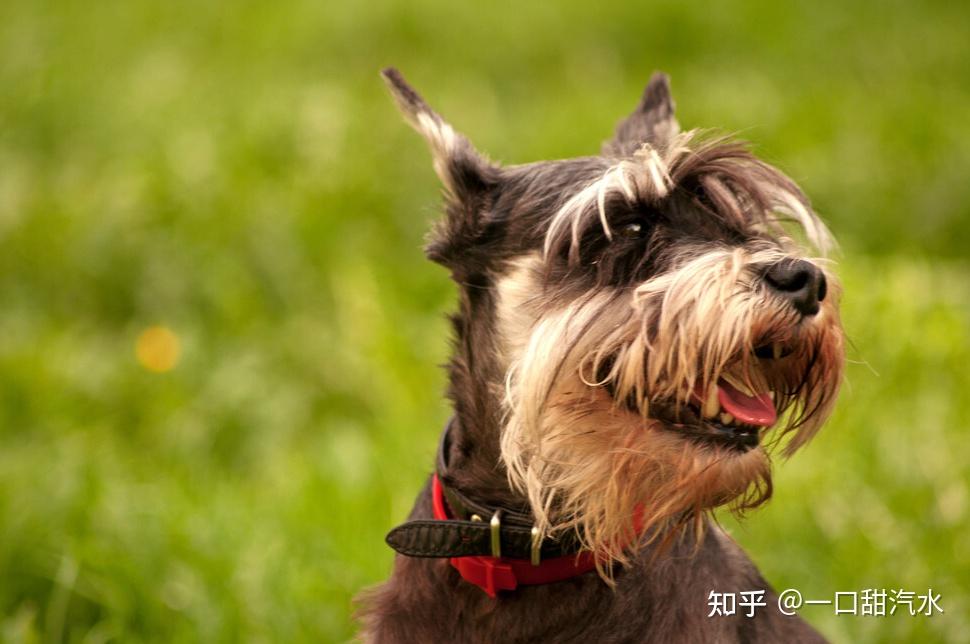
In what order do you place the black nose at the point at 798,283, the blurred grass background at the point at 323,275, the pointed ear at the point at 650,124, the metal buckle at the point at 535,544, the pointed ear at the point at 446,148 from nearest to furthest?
the black nose at the point at 798,283 → the metal buckle at the point at 535,544 → the pointed ear at the point at 446,148 → the pointed ear at the point at 650,124 → the blurred grass background at the point at 323,275

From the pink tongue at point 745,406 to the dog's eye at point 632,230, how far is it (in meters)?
0.47

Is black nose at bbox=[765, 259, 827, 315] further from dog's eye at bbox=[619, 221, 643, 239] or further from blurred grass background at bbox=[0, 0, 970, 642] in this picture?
blurred grass background at bbox=[0, 0, 970, 642]

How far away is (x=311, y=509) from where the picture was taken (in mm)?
5559

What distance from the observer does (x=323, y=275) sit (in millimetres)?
8125

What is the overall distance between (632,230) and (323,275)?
16.4 ft

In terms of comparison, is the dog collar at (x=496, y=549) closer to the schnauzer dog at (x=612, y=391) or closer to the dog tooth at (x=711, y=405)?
the schnauzer dog at (x=612, y=391)

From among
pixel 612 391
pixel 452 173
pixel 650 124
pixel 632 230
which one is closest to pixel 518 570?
pixel 612 391

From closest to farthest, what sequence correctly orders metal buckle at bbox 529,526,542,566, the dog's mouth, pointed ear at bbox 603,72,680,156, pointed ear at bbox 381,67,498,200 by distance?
the dog's mouth, metal buckle at bbox 529,526,542,566, pointed ear at bbox 381,67,498,200, pointed ear at bbox 603,72,680,156

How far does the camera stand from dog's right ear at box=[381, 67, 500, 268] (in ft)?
A: 11.9

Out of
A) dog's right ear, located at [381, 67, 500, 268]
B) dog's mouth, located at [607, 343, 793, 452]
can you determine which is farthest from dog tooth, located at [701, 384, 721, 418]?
dog's right ear, located at [381, 67, 500, 268]

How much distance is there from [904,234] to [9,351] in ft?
20.2

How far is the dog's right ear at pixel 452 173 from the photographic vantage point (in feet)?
11.9

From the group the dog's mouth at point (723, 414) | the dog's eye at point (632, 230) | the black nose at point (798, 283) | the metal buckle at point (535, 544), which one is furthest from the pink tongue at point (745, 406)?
the metal buckle at point (535, 544)

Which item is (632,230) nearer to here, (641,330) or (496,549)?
(641,330)
